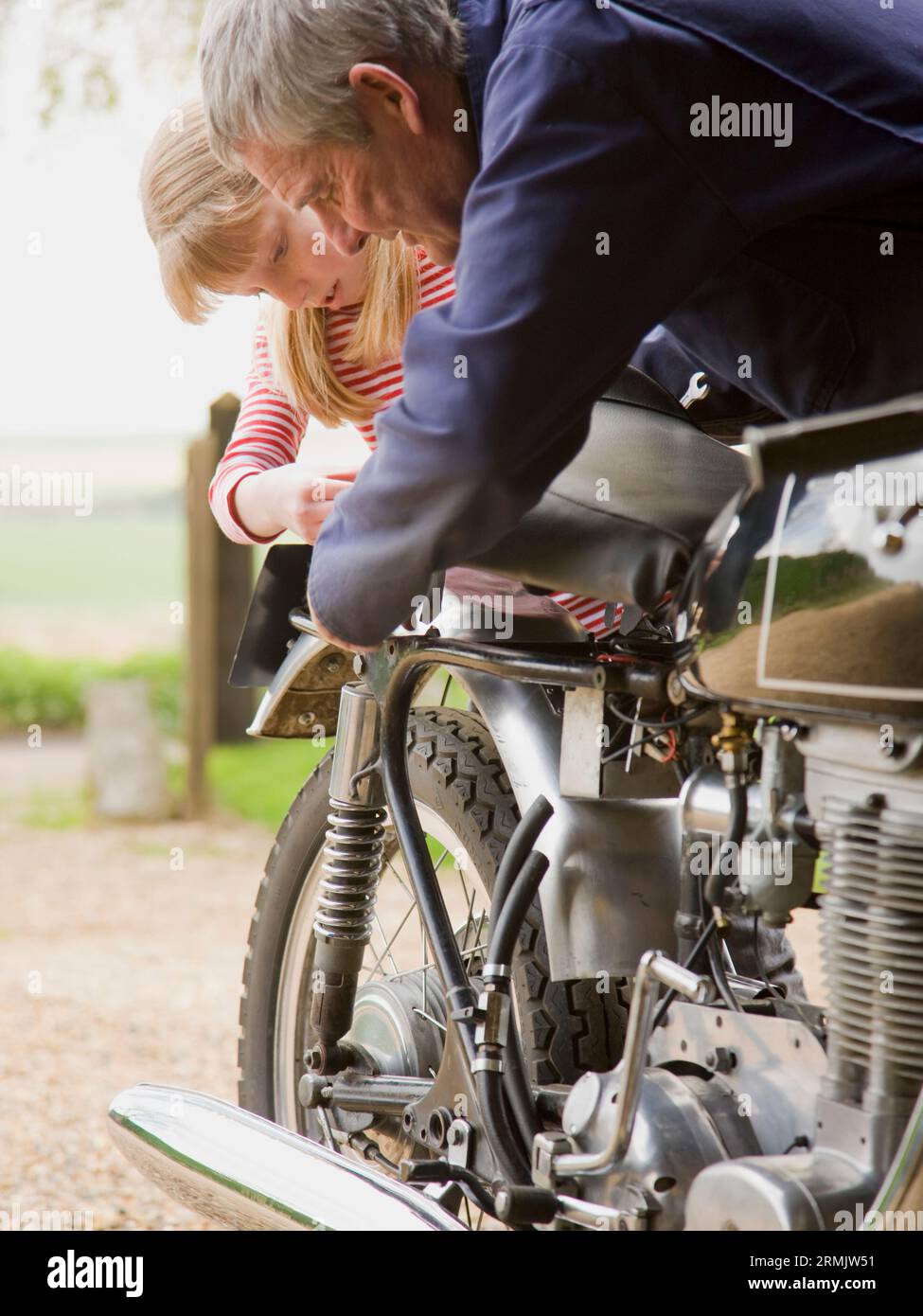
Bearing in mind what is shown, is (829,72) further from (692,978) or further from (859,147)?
(692,978)

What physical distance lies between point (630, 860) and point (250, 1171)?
598 millimetres

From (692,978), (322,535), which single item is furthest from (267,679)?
(692,978)

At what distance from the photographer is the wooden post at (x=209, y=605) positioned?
6605 millimetres

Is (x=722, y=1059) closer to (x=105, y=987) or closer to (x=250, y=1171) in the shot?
(x=250, y=1171)

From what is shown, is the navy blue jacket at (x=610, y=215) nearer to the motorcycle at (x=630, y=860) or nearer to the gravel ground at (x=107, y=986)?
the motorcycle at (x=630, y=860)

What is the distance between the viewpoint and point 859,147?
1427mm

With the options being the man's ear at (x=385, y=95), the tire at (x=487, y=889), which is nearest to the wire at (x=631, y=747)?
the tire at (x=487, y=889)

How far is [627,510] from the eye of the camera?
154cm
